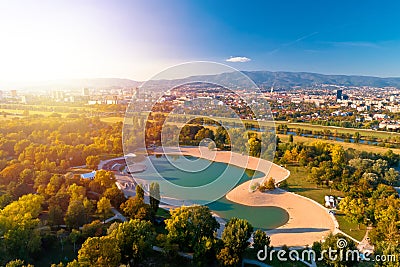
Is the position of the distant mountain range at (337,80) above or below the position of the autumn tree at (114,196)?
above

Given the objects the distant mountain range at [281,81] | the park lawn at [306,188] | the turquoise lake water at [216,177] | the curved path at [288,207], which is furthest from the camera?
the distant mountain range at [281,81]

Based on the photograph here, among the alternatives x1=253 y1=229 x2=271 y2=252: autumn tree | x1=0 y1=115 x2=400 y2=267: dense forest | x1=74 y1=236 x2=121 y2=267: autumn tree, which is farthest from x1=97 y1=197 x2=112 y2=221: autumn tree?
x1=253 y1=229 x2=271 y2=252: autumn tree

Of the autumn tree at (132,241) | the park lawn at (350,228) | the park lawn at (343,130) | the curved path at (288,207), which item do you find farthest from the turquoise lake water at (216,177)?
the park lawn at (343,130)

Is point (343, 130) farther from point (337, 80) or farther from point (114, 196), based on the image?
point (337, 80)

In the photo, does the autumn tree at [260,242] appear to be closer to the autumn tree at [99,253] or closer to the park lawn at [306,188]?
the autumn tree at [99,253]

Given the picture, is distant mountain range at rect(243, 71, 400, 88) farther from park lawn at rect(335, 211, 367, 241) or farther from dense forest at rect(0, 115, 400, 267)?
park lawn at rect(335, 211, 367, 241)

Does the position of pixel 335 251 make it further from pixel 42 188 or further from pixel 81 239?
pixel 42 188
